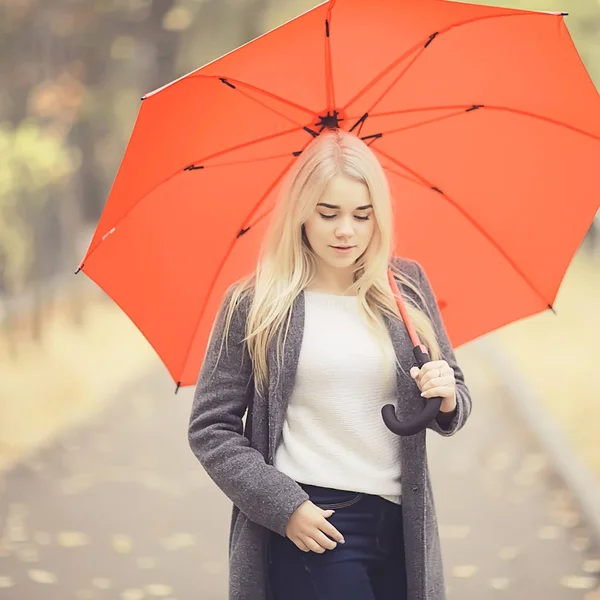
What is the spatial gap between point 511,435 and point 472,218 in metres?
3.38

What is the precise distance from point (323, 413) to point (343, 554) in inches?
10.8

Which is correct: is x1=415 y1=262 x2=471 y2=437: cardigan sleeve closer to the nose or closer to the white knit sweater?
the white knit sweater

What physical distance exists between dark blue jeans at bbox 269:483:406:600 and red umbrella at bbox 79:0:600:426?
34 centimetres

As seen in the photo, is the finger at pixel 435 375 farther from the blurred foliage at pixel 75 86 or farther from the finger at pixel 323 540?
the blurred foliage at pixel 75 86

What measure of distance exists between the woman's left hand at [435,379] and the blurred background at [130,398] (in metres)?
2.14

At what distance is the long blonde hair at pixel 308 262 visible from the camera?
1994 millimetres

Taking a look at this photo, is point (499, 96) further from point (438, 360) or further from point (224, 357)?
point (224, 357)

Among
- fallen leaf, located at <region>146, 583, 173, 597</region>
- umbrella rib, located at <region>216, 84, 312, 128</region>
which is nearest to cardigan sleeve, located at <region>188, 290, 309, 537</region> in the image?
umbrella rib, located at <region>216, 84, 312, 128</region>

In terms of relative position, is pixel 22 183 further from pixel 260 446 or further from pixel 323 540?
pixel 323 540

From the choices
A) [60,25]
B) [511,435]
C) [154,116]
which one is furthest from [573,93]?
[60,25]

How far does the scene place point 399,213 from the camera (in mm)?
2383

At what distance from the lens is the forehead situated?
1.99 meters

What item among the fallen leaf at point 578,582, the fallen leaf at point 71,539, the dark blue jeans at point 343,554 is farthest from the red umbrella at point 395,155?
the fallen leaf at point 71,539

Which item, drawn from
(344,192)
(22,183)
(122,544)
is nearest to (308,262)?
(344,192)
